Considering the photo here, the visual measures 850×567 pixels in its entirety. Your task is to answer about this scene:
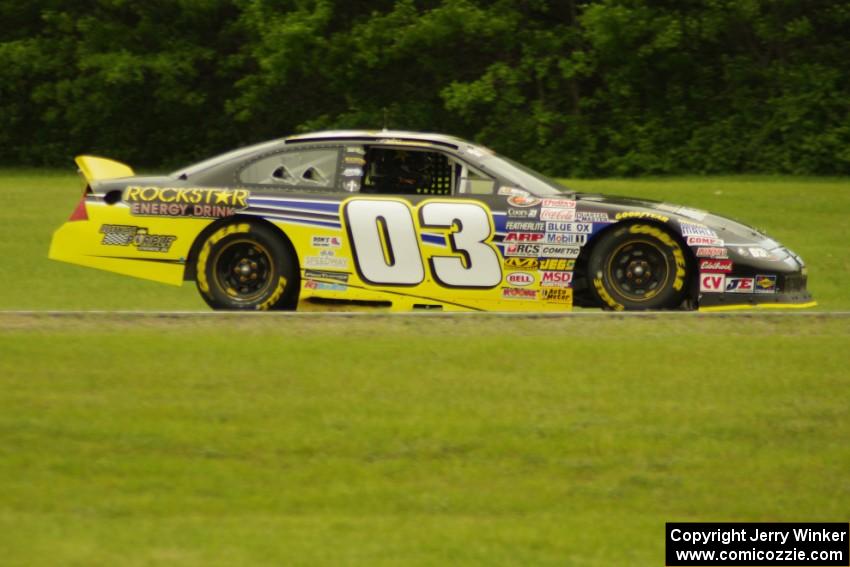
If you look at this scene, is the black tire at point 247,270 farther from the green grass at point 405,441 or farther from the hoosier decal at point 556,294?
the hoosier decal at point 556,294

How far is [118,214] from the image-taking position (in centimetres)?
1098

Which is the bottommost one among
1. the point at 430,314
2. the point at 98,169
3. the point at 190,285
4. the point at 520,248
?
the point at 190,285

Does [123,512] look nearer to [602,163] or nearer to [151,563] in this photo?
[151,563]

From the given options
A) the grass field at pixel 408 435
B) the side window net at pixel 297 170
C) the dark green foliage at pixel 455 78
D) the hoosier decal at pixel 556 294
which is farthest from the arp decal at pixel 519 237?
the dark green foliage at pixel 455 78

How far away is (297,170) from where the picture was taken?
36.1 ft

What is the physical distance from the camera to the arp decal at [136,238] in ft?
35.8

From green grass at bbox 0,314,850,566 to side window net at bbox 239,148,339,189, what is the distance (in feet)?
5.57

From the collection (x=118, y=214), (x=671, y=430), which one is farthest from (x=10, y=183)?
(x=671, y=430)

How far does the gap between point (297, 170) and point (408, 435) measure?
4198mm

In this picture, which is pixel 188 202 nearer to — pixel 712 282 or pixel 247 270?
pixel 247 270

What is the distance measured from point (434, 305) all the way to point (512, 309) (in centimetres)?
59

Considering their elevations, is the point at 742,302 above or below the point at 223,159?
below

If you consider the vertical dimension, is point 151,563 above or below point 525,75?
below

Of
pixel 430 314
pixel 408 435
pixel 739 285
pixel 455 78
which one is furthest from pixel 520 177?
pixel 455 78
